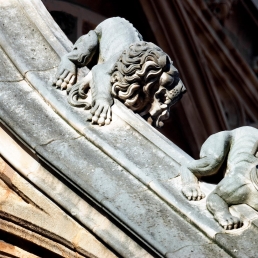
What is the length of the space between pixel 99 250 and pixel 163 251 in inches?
13.4

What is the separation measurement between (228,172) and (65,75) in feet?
3.35

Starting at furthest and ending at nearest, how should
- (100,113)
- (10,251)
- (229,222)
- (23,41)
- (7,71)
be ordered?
(23,41) < (7,71) < (100,113) < (10,251) < (229,222)

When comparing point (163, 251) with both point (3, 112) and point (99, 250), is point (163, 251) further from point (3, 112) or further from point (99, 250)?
point (3, 112)

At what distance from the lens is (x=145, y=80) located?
6793mm

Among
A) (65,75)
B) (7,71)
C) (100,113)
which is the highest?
(7,71)

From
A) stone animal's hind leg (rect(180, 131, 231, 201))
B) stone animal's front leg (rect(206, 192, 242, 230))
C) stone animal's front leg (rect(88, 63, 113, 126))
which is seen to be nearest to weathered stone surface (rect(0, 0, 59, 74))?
stone animal's front leg (rect(88, 63, 113, 126))

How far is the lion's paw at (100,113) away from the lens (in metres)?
6.72

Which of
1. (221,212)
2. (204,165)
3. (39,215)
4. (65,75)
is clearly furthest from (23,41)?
(221,212)

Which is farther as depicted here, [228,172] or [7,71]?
[7,71]

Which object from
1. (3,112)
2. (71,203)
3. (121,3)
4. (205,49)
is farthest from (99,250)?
(205,49)

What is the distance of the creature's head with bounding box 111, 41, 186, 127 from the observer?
Result: 6762mm

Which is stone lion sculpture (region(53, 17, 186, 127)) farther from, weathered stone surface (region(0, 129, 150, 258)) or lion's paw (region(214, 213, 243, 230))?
lion's paw (region(214, 213, 243, 230))

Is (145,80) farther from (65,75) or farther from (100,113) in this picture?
(65,75)

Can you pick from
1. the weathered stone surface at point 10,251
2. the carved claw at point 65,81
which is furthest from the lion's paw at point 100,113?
the weathered stone surface at point 10,251
